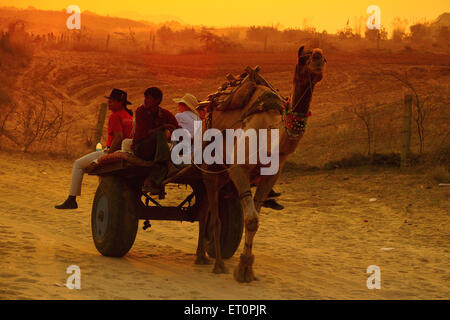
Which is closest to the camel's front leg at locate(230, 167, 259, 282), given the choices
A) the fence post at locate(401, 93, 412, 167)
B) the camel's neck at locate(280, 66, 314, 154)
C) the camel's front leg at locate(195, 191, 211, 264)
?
the camel's neck at locate(280, 66, 314, 154)

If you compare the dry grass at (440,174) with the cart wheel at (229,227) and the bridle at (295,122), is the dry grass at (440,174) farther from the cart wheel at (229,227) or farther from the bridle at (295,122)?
the bridle at (295,122)

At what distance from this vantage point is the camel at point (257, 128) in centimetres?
711

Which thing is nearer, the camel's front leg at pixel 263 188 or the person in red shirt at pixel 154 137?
the camel's front leg at pixel 263 188

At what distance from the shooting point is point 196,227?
1227 centimetres

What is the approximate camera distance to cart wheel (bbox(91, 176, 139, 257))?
8281 millimetres

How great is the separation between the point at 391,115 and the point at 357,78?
9.60 m

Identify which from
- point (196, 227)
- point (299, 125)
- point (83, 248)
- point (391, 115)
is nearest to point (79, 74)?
point (391, 115)

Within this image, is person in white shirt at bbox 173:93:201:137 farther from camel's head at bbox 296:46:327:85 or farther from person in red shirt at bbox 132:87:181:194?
camel's head at bbox 296:46:327:85

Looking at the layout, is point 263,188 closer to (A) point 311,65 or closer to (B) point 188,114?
(A) point 311,65

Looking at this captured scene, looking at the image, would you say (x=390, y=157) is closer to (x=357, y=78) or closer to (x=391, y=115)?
(x=391, y=115)

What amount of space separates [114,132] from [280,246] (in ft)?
11.1

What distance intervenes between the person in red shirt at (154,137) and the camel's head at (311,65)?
1863 millimetres

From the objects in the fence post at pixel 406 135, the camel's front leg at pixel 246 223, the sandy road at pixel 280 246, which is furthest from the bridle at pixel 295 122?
the fence post at pixel 406 135
